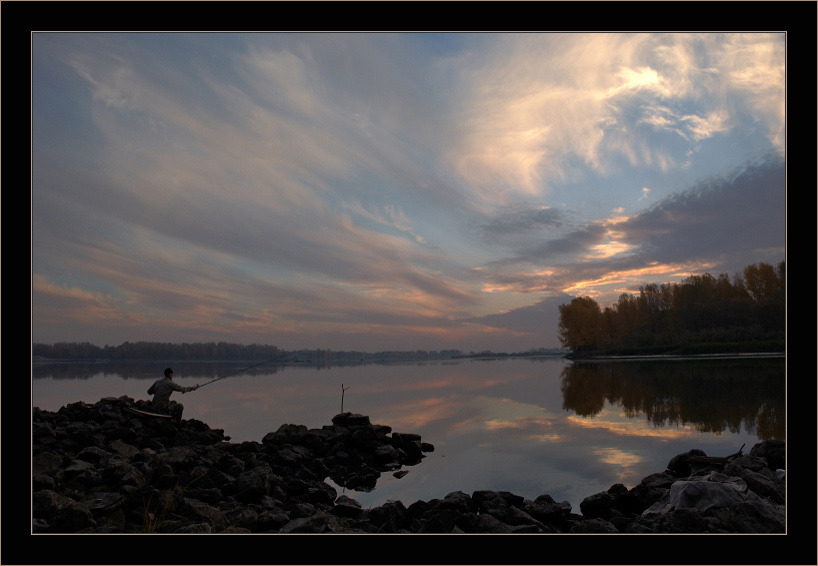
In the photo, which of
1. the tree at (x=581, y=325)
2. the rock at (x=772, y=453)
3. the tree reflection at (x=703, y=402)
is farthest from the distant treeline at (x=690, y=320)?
the rock at (x=772, y=453)

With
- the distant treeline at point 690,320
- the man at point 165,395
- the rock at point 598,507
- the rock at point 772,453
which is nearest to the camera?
the rock at point 598,507

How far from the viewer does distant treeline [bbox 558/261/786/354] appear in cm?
5234

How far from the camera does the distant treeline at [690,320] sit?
52344 millimetres

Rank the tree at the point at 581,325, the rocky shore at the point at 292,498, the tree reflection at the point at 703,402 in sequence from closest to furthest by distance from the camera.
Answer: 1. the rocky shore at the point at 292,498
2. the tree reflection at the point at 703,402
3. the tree at the point at 581,325

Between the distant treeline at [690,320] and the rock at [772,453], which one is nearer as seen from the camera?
the rock at [772,453]

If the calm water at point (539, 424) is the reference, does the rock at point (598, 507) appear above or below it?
above

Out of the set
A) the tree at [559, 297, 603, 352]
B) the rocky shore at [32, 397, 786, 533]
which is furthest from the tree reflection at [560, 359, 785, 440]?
the tree at [559, 297, 603, 352]

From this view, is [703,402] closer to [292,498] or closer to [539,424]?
[539,424]

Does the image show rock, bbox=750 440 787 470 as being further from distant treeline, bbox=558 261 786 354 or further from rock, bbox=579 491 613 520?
distant treeline, bbox=558 261 786 354

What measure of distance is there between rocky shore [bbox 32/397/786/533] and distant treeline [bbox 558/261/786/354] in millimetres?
46041

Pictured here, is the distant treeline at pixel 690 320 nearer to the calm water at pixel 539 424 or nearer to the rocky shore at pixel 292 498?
the calm water at pixel 539 424

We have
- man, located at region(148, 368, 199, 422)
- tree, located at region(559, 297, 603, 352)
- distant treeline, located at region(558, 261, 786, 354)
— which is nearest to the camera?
man, located at region(148, 368, 199, 422)

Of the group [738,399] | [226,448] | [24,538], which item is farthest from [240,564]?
[738,399]

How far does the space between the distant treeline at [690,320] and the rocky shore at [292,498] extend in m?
46.0
